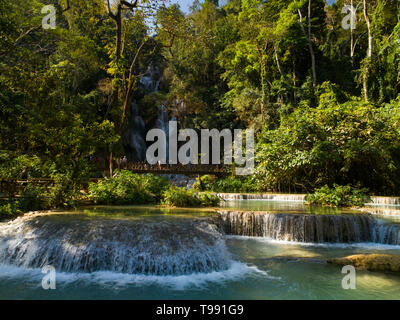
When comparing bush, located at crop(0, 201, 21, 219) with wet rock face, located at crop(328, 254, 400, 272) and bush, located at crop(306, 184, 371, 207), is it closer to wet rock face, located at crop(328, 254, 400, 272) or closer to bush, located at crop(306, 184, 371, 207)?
wet rock face, located at crop(328, 254, 400, 272)

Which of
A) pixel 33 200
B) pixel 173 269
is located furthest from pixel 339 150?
pixel 33 200

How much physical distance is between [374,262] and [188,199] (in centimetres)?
583

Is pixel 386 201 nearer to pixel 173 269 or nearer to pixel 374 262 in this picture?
pixel 374 262

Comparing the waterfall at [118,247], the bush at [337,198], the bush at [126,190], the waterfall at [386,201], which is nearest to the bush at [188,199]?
the bush at [126,190]

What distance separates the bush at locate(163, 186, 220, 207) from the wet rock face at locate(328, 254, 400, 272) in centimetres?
507

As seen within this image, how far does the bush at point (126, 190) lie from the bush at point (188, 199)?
43.1 inches

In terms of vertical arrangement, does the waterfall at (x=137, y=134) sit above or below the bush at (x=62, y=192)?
above

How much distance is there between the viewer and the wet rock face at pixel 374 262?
5414mm

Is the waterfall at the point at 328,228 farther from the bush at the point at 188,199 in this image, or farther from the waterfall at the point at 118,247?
the bush at the point at 188,199

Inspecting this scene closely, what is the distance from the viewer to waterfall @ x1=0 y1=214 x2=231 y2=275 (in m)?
5.55

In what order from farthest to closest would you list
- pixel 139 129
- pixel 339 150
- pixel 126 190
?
pixel 139 129 < pixel 339 150 < pixel 126 190

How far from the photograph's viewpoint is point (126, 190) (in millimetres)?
10680
